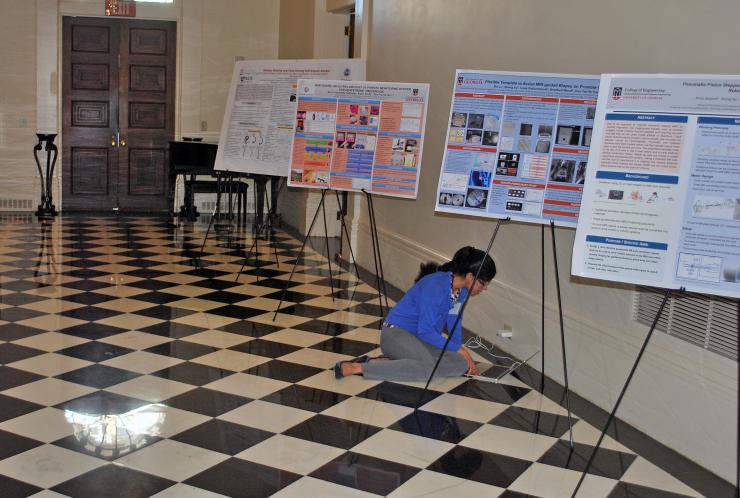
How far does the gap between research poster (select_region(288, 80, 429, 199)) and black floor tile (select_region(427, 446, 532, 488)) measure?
7.69 feet

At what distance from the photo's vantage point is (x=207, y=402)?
4336 mm

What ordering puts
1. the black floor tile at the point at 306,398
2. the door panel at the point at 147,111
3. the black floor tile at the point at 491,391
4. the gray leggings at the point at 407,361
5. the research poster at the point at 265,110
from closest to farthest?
the black floor tile at the point at 306,398, the black floor tile at the point at 491,391, the gray leggings at the point at 407,361, the research poster at the point at 265,110, the door panel at the point at 147,111

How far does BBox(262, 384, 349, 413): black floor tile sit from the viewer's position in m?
4.36

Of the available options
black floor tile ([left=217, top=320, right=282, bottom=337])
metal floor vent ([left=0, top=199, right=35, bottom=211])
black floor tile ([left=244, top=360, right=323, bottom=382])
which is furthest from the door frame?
black floor tile ([left=244, top=360, right=323, bottom=382])

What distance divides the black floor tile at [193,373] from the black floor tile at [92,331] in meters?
0.85

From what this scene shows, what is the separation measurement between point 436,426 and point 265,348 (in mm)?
1583

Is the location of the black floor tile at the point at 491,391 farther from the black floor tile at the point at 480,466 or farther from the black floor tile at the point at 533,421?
the black floor tile at the point at 480,466

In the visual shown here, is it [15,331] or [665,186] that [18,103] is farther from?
[665,186]

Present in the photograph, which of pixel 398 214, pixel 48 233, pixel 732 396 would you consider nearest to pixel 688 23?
pixel 732 396

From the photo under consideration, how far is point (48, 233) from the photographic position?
9898 millimetres

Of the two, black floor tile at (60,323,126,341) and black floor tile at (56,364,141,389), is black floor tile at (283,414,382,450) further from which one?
black floor tile at (60,323,126,341)

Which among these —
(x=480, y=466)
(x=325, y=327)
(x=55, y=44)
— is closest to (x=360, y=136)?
(x=325, y=327)

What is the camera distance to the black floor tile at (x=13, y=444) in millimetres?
3593

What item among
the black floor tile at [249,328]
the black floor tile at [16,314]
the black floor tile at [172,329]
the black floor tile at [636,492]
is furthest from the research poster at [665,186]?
the black floor tile at [16,314]
